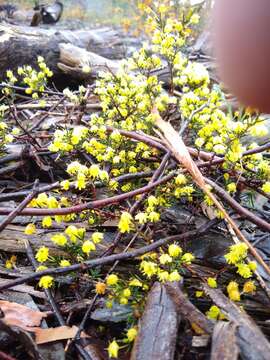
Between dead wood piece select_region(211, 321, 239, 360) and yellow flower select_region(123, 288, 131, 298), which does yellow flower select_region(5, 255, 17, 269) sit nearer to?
yellow flower select_region(123, 288, 131, 298)

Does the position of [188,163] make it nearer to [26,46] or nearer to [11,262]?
[11,262]

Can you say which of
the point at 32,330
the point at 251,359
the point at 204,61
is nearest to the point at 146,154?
the point at 32,330

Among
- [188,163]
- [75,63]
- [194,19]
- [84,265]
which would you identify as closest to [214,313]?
[84,265]

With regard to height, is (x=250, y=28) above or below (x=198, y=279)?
above

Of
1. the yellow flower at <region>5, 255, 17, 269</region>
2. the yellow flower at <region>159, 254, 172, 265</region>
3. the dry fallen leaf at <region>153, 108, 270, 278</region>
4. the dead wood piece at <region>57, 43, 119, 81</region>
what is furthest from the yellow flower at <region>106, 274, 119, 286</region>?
the dead wood piece at <region>57, 43, 119, 81</region>

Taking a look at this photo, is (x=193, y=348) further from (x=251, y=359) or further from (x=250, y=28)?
(x=250, y=28)

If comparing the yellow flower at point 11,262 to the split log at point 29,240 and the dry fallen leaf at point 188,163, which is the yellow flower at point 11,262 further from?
the dry fallen leaf at point 188,163
